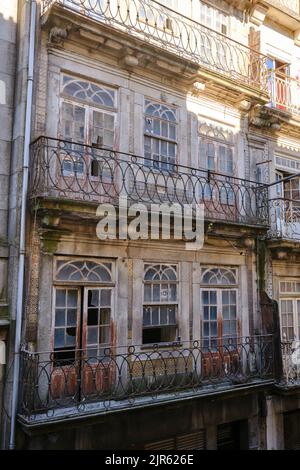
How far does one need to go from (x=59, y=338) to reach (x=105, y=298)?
1201 millimetres

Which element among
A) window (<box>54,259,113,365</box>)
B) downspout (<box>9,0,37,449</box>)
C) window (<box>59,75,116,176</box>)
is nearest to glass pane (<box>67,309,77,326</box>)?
window (<box>54,259,113,365</box>)

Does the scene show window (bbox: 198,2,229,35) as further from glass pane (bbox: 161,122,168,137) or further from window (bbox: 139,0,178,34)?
glass pane (bbox: 161,122,168,137)

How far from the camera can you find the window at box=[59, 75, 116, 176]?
8078mm

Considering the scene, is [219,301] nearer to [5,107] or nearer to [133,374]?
[133,374]

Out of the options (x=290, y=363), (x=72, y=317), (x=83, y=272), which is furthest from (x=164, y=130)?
(x=290, y=363)

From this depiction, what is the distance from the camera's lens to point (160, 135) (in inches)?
372

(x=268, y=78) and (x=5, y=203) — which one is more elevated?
(x=268, y=78)

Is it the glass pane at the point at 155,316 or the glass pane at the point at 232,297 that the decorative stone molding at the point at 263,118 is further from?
the glass pane at the point at 155,316

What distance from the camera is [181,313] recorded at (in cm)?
912
